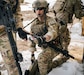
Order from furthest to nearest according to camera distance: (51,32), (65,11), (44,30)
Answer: (65,11) < (44,30) < (51,32)

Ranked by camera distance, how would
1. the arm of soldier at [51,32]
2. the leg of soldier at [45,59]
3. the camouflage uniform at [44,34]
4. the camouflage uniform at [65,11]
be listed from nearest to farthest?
the arm of soldier at [51,32] → the camouflage uniform at [44,34] → the leg of soldier at [45,59] → the camouflage uniform at [65,11]

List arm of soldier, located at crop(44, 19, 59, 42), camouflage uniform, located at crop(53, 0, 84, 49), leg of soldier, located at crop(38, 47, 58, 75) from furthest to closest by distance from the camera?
camouflage uniform, located at crop(53, 0, 84, 49) → leg of soldier, located at crop(38, 47, 58, 75) → arm of soldier, located at crop(44, 19, 59, 42)

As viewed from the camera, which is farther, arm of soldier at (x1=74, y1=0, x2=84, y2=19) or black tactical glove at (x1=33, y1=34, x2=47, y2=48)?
arm of soldier at (x1=74, y1=0, x2=84, y2=19)

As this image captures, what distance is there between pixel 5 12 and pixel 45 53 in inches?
40.1

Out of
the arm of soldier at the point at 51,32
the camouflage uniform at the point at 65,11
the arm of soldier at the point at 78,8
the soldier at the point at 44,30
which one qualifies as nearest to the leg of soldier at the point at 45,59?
the soldier at the point at 44,30

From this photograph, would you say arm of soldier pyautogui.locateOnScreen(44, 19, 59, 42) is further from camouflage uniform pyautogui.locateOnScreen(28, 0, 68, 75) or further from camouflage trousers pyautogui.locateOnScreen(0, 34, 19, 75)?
camouflage trousers pyautogui.locateOnScreen(0, 34, 19, 75)

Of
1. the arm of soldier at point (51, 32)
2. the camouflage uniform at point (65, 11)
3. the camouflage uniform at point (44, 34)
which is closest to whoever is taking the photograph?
the arm of soldier at point (51, 32)

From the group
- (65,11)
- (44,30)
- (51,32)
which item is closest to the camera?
(51,32)

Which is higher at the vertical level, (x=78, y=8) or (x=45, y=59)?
(x=78, y=8)

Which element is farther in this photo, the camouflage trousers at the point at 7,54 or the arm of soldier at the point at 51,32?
the camouflage trousers at the point at 7,54

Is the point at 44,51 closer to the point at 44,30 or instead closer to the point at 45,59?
the point at 45,59

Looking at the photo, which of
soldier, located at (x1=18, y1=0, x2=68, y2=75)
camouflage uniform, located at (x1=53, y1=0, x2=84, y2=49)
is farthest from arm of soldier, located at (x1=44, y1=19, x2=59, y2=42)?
camouflage uniform, located at (x1=53, y1=0, x2=84, y2=49)

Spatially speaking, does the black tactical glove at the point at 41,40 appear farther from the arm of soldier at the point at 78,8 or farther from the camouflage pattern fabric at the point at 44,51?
the arm of soldier at the point at 78,8

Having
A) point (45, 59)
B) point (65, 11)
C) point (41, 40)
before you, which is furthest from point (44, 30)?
point (65, 11)
